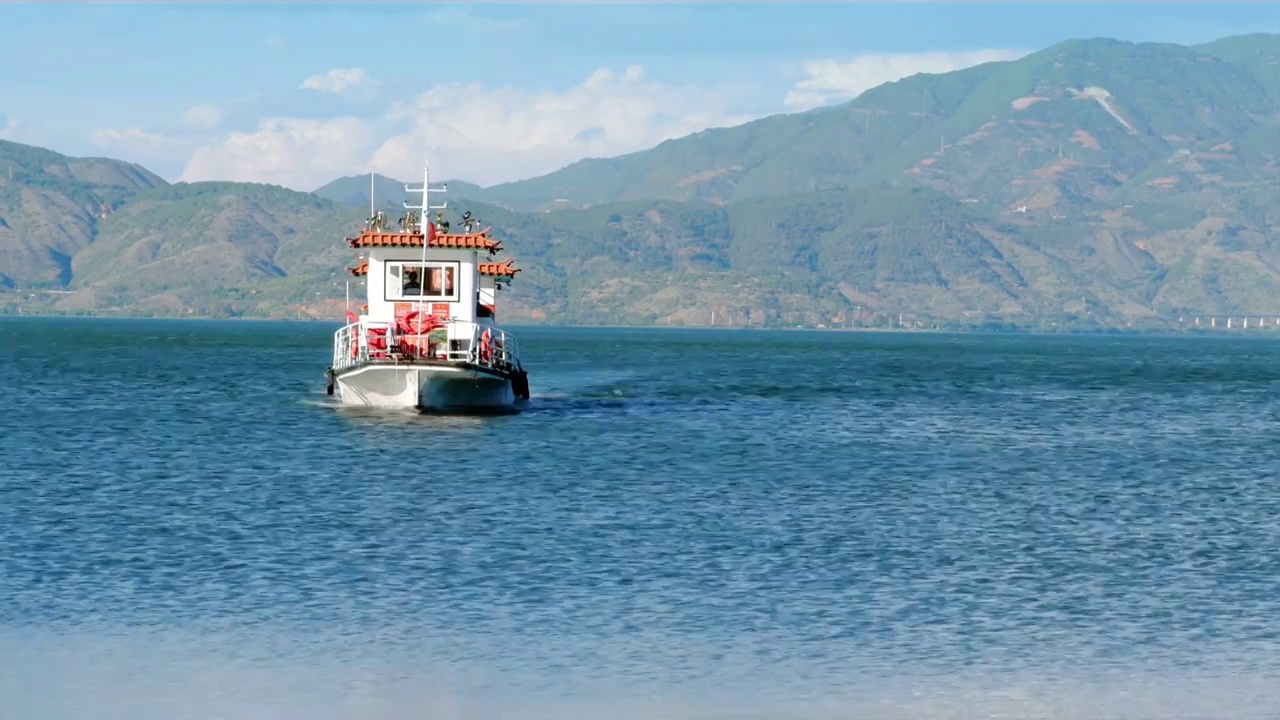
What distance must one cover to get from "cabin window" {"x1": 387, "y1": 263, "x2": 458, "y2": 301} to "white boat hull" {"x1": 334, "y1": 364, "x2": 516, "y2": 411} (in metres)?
3.60

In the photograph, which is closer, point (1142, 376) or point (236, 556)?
point (236, 556)

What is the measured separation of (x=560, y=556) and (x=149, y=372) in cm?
9793

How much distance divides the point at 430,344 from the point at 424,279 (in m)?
3.39

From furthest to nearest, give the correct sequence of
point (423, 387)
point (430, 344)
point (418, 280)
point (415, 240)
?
point (418, 280) → point (415, 240) → point (430, 344) → point (423, 387)

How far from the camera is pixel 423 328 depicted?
69.6 meters

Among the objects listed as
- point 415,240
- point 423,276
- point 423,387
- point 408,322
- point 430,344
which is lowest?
point 423,387

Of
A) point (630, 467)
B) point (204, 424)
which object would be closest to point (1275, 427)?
point (630, 467)

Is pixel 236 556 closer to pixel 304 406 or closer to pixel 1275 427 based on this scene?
pixel 304 406

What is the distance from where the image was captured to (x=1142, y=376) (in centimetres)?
15825

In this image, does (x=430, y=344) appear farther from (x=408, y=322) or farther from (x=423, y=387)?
(x=423, y=387)

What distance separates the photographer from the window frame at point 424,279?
7175cm

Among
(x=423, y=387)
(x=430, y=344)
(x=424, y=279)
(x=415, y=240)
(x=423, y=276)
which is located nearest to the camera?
(x=423, y=387)

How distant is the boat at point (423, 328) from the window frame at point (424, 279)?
0.04m

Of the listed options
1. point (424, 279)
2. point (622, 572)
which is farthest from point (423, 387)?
point (622, 572)
